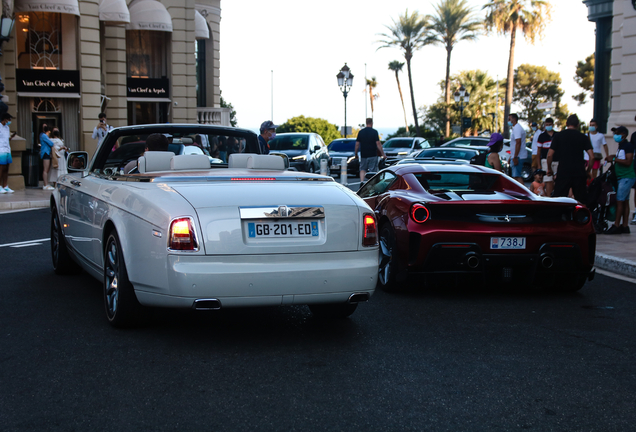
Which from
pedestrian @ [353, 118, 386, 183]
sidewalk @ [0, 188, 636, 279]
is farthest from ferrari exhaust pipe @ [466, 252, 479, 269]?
pedestrian @ [353, 118, 386, 183]

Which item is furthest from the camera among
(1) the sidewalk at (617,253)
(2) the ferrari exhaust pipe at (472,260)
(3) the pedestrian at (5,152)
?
(3) the pedestrian at (5,152)

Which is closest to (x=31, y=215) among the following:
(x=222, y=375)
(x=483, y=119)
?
(x=222, y=375)

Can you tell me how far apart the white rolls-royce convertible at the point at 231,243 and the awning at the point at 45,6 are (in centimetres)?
2047

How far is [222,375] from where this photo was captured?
15.1 feet

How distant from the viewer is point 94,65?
26.1 metres

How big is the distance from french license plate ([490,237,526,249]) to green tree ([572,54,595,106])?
7422cm

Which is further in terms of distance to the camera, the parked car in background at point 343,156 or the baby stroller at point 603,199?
the parked car in background at point 343,156

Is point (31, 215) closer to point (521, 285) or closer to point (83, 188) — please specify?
point (83, 188)

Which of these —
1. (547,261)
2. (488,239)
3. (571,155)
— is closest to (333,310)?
(488,239)

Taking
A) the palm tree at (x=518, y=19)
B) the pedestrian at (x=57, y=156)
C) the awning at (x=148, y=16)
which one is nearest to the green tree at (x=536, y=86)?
the palm tree at (x=518, y=19)

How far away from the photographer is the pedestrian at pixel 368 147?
18.9 m

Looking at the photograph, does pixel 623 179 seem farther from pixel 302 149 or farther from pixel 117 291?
pixel 302 149

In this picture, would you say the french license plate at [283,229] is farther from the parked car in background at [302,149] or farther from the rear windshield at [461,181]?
the parked car in background at [302,149]

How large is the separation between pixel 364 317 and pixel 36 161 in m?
18.0
